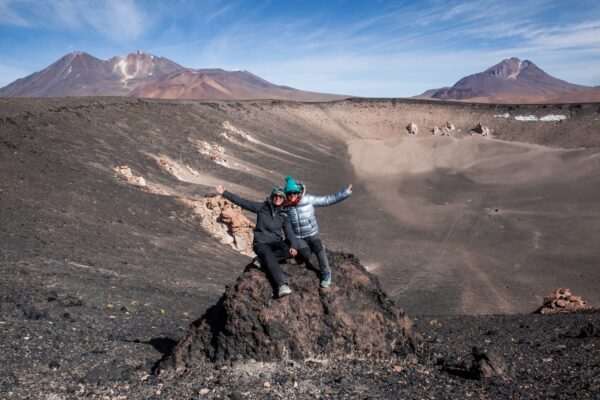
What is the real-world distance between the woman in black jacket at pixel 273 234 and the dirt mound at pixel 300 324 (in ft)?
0.69

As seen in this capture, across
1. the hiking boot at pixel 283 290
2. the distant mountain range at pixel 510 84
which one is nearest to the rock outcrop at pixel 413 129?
the hiking boot at pixel 283 290

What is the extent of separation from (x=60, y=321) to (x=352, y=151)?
3930 cm

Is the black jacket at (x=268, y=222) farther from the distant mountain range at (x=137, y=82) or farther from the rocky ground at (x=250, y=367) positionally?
the distant mountain range at (x=137, y=82)

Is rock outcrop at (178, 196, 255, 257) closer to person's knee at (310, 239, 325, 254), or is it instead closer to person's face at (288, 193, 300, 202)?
person's knee at (310, 239, 325, 254)

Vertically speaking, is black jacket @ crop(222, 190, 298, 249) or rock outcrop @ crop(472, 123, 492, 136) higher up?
black jacket @ crop(222, 190, 298, 249)

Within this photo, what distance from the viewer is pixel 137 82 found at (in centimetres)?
15625

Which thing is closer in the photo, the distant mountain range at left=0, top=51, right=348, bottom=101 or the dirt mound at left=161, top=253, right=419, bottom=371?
the dirt mound at left=161, top=253, right=419, bottom=371

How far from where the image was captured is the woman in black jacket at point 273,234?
565 centimetres

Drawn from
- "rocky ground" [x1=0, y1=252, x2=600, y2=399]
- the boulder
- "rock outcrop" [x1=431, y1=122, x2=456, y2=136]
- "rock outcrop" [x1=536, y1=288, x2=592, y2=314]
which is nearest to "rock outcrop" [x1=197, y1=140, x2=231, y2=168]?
"rock outcrop" [x1=536, y1=288, x2=592, y2=314]

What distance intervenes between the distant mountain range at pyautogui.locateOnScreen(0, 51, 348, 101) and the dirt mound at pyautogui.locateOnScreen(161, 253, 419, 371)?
11001cm

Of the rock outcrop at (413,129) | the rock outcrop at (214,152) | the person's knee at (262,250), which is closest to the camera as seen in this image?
the person's knee at (262,250)

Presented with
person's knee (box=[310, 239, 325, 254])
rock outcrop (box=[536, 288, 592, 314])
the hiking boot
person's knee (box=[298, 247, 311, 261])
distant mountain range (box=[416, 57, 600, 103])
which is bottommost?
rock outcrop (box=[536, 288, 592, 314])

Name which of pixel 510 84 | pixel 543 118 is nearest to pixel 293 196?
pixel 543 118

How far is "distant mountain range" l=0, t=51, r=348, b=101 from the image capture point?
118875mm
